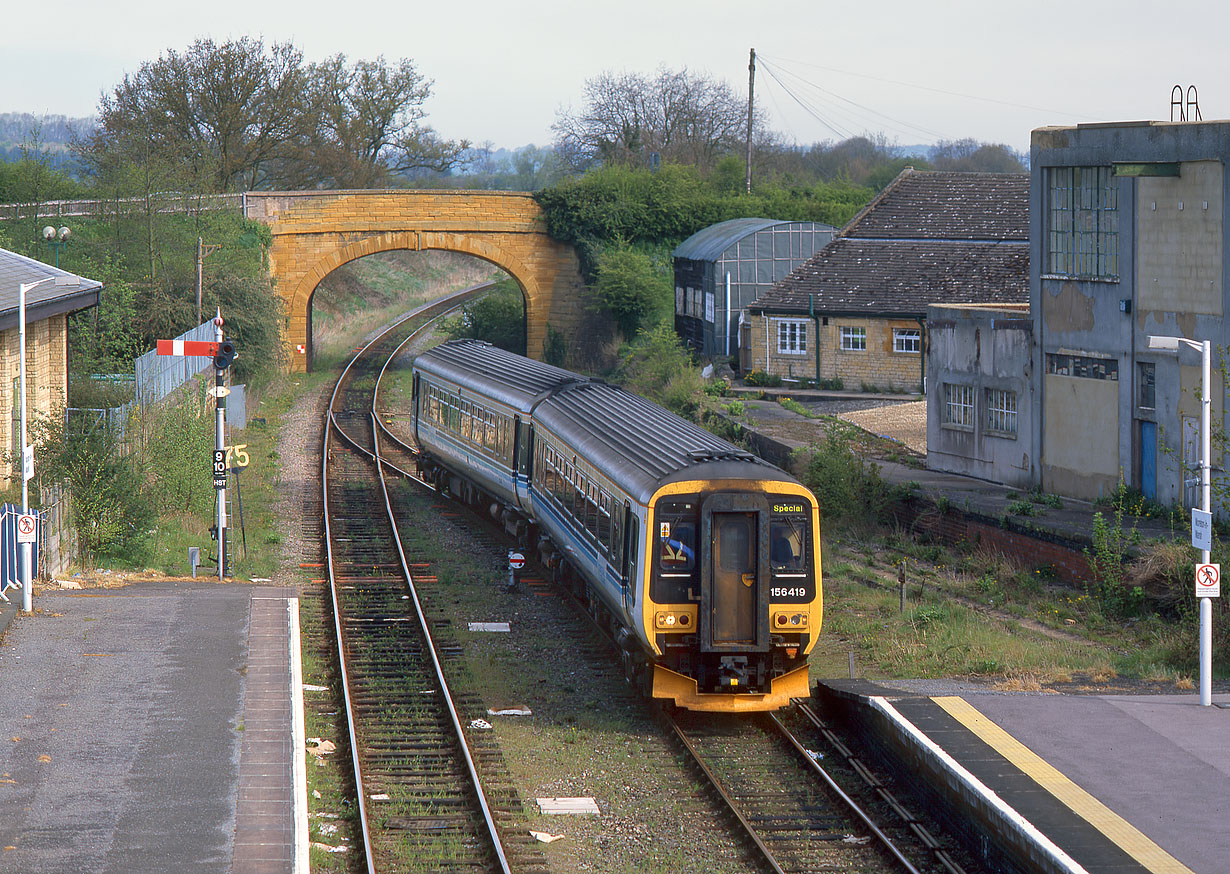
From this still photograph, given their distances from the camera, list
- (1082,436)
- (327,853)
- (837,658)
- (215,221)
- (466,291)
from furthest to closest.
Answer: (466,291), (215,221), (1082,436), (837,658), (327,853)

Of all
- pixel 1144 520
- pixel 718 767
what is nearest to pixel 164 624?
pixel 718 767

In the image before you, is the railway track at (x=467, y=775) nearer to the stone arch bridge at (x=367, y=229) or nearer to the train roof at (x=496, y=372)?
the train roof at (x=496, y=372)

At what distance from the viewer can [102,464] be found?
1762cm

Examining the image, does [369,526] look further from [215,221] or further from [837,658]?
[215,221]

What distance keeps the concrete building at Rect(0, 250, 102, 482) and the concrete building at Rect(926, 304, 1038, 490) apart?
14.6m

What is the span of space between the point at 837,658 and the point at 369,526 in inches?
396

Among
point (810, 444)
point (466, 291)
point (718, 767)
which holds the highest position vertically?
point (466, 291)

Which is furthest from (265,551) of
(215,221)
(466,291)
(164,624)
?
(466,291)

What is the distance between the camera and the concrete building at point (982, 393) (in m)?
22.9

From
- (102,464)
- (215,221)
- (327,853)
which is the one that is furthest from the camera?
(215,221)

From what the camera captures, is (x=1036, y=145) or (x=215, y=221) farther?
(x=215, y=221)

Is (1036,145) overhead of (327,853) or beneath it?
overhead

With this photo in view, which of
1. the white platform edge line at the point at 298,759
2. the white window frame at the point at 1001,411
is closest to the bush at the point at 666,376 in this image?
the white window frame at the point at 1001,411

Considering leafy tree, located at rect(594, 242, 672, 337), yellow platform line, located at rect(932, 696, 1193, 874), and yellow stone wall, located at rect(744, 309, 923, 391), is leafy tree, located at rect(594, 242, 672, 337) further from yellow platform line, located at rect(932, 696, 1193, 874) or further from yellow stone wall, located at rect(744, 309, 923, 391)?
yellow platform line, located at rect(932, 696, 1193, 874)
